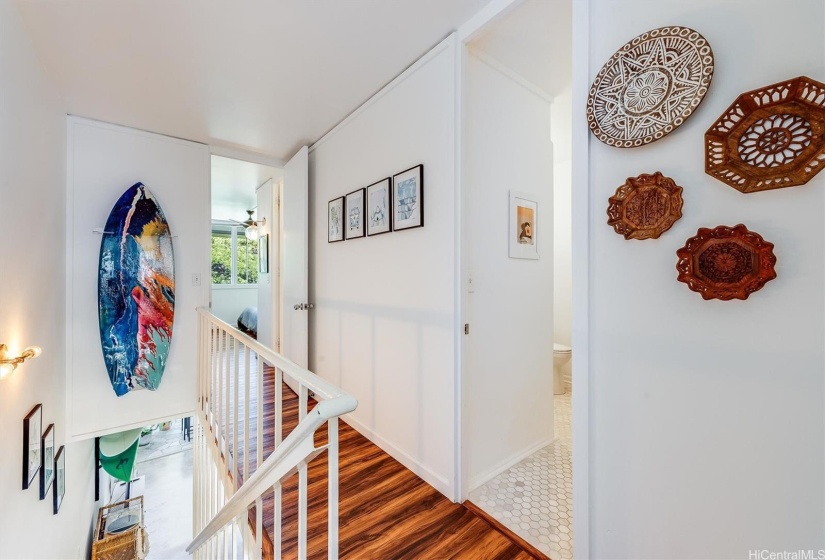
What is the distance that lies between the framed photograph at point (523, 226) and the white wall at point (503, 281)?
4cm

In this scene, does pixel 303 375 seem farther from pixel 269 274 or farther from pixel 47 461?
pixel 269 274

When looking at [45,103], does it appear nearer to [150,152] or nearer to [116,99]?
[116,99]

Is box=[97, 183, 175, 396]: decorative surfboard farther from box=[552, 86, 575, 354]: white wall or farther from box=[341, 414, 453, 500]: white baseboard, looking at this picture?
box=[552, 86, 575, 354]: white wall

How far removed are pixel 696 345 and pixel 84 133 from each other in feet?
13.0

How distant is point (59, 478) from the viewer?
7.11ft

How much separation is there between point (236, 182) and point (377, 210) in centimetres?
310

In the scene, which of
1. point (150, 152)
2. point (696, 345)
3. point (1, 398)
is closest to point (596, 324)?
point (696, 345)

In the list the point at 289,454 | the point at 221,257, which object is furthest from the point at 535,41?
the point at 221,257

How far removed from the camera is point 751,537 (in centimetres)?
84

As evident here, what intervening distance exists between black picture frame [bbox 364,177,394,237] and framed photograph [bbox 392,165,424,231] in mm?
42

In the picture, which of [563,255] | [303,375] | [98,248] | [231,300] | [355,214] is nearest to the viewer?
[303,375]

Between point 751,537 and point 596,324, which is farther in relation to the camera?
point 596,324

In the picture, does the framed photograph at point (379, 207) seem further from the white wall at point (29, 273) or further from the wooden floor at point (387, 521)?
the white wall at point (29, 273)

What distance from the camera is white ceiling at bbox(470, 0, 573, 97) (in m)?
1.51
